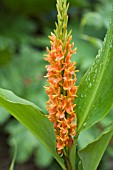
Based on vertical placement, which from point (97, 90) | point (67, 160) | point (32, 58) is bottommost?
point (32, 58)

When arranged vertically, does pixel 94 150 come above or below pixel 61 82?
below

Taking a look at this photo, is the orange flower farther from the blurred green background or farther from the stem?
the blurred green background

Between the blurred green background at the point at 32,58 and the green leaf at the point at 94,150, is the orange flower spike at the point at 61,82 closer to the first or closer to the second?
the green leaf at the point at 94,150

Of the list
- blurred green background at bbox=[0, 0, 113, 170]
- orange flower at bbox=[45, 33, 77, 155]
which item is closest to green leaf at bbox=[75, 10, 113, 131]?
orange flower at bbox=[45, 33, 77, 155]

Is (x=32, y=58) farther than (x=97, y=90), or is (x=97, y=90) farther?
(x=32, y=58)

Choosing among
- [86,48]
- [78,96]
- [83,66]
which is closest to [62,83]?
[78,96]

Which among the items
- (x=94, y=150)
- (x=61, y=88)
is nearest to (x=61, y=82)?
(x=61, y=88)

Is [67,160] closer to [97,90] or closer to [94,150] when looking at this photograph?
[94,150]
